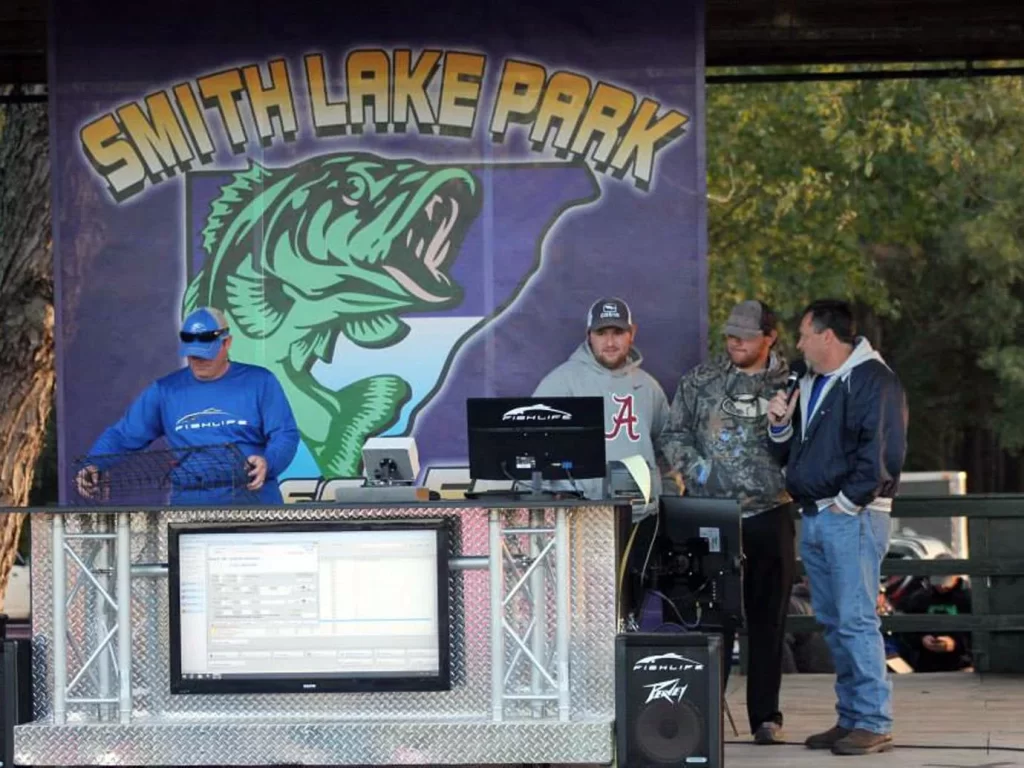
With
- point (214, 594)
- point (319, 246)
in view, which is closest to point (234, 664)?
point (214, 594)

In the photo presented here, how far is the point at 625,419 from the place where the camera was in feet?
33.0

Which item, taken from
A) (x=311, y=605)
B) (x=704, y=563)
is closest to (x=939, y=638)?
(x=704, y=563)

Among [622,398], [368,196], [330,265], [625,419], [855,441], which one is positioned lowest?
[855,441]

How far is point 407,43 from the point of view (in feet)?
35.4

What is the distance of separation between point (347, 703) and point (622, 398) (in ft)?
8.23

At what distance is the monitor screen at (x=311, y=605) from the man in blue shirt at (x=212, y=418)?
883mm

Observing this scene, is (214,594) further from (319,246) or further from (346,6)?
(346,6)

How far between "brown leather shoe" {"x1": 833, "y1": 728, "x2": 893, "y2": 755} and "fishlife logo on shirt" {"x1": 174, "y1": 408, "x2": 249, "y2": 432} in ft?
9.71

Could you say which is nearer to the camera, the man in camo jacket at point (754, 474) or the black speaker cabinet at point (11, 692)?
the black speaker cabinet at point (11, 692)

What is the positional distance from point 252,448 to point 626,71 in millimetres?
2898

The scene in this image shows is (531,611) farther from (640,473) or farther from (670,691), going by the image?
(640,473)

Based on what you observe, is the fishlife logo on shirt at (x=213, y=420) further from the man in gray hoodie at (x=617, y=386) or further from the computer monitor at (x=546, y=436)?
the man in gray hoodie at (x=617, y=386)

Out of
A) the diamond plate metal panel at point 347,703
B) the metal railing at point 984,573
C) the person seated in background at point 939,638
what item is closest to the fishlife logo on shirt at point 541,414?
the diamond plate metal panel at point 347,703

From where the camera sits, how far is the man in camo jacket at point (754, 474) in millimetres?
9391
